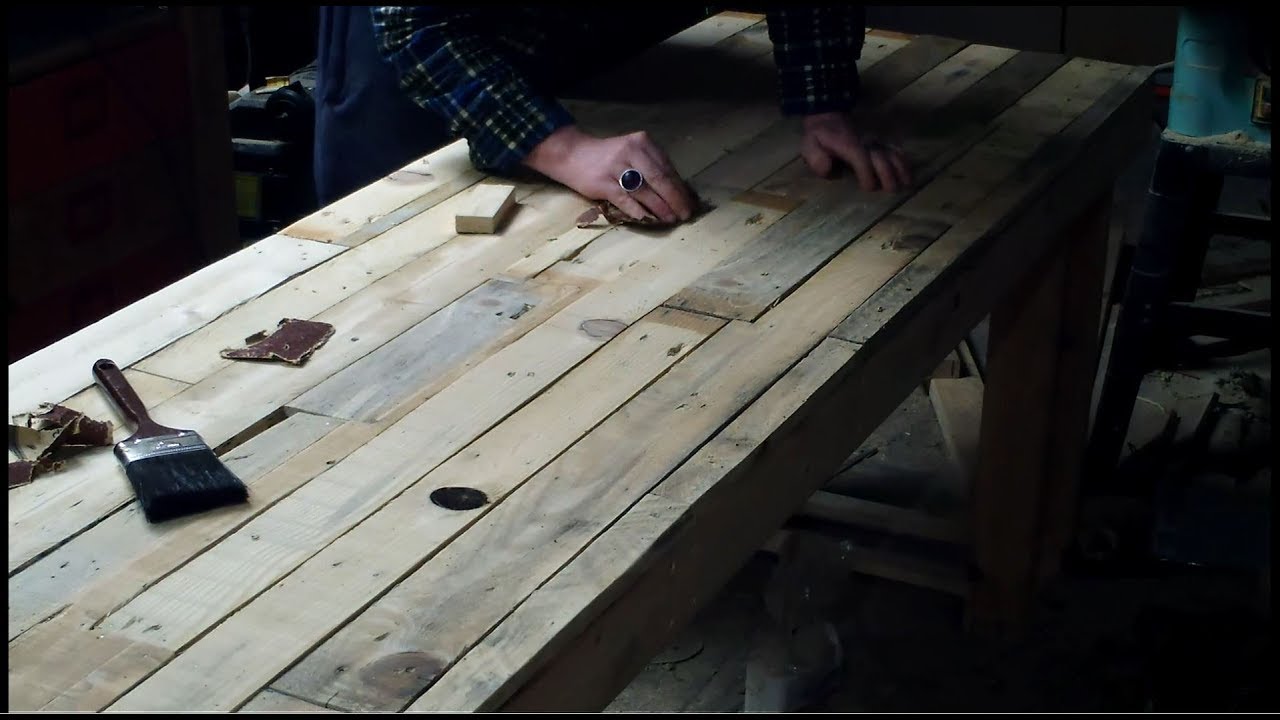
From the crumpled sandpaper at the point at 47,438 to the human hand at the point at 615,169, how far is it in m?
0.67

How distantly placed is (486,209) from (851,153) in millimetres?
461

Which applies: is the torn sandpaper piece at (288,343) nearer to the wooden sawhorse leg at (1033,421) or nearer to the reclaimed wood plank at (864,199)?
the reclaimed wood plank at (864,199)

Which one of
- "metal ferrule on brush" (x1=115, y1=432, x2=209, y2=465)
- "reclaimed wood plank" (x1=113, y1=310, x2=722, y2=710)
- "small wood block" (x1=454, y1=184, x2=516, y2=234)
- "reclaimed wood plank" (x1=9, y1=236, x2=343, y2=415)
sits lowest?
"reclaimed wood plank" (x1=113, y1=310, x2=722, y2=710)

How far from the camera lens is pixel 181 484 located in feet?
3.39

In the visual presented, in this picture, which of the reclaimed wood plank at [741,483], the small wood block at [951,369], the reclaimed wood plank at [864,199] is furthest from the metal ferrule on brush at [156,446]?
the small wood block at [951,369]

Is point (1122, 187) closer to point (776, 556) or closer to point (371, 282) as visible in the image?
point (776, 556)

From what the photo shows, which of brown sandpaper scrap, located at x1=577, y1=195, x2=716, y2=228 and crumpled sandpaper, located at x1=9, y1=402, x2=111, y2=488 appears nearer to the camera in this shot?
crumpled sandpaper, located at x1=9, y1=402, x2=111, y2=488

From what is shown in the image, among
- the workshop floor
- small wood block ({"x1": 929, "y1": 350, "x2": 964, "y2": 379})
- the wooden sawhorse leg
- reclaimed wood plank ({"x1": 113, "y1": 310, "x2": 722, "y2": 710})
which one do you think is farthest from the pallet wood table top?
small wood block ({"x1": 929, "y1": 350, "x2": 964, "y2": 379})

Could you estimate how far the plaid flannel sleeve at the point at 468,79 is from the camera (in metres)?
1.68

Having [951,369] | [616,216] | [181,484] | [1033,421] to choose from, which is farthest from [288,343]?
[951,369]

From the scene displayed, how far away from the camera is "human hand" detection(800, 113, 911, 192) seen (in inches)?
66.2

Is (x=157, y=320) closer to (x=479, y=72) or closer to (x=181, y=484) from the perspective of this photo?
(x=181, y=484)

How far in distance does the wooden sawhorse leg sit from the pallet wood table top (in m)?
0.33

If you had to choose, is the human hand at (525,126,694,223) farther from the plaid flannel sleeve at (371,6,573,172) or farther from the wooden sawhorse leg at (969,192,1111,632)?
the wooden sawhorse leg at (969,192,1111,632)
